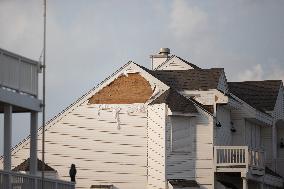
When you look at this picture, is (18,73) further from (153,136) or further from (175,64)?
(175,64)

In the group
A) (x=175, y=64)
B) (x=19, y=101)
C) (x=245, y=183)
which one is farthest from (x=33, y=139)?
(x=175, y=64)

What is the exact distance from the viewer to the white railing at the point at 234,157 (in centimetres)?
4350

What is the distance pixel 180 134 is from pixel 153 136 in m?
1.51

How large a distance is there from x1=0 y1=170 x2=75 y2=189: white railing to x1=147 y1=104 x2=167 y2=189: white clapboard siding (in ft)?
44.6

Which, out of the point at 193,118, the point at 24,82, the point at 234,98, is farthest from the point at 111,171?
the point at 24,82

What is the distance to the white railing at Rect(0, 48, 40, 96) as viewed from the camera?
2617 cm

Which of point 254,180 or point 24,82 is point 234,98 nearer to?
point 254,180

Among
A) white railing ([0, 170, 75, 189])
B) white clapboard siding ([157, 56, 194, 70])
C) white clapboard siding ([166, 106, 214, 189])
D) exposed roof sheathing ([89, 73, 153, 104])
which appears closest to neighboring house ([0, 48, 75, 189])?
white railing ([0, 170, 75, 189])

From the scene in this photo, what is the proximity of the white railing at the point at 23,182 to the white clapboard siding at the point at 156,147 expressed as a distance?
13.6 metres

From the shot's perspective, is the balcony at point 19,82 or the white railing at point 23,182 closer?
the white railing at point 23,182

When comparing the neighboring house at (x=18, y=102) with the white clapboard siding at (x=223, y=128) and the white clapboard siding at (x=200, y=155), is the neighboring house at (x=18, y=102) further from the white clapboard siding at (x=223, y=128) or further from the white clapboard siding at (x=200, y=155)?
the white clapboard siding at (x=223, y=128)

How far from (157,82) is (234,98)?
565 centimetres

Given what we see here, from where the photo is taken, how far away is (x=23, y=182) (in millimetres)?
26578

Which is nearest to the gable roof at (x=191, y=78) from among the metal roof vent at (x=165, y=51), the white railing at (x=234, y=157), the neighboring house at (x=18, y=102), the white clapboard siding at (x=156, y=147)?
the white clapboard siding at (x=156, y=147)
